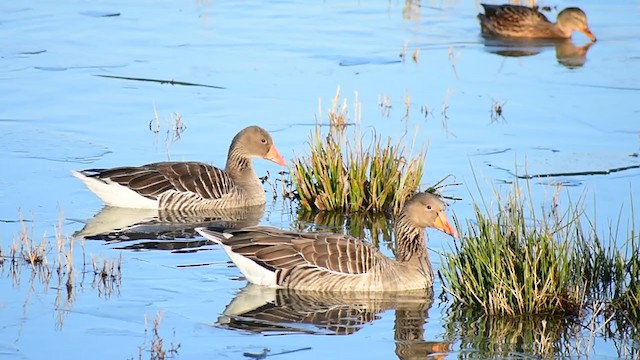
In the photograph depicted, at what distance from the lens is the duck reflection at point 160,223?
1302 centimetres

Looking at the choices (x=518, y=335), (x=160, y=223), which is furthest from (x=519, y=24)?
(x=518, y=335)

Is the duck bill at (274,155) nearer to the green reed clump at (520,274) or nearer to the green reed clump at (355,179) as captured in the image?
the green reed clump at (355,179)

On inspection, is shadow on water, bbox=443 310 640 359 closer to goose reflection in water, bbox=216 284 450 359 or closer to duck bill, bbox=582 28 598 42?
goose reflection in water, bbox=216 284 450 359

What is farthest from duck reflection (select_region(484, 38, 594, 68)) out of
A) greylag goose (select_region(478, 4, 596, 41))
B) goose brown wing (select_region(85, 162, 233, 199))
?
goose brown wing (select_region(85, 162, 233, 199))

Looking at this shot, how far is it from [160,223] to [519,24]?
12836 mm

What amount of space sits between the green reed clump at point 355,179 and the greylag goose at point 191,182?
0.86 meters

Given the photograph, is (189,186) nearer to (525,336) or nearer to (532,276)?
(532,276)

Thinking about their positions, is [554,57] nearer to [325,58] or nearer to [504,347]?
[325,58]

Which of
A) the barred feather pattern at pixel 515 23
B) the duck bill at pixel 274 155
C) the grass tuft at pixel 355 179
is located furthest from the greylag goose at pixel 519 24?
the grass tuft at pixel 355 179

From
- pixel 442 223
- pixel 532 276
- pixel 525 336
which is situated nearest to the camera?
pixel 525 336

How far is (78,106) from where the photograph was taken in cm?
1856

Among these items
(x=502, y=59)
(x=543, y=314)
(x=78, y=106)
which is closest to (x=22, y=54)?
(x=78, y=106)

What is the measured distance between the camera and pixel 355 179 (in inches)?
557

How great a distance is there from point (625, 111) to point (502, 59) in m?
4.68
